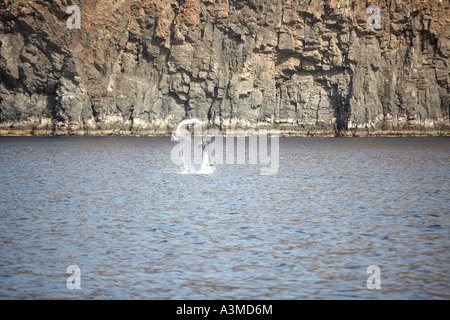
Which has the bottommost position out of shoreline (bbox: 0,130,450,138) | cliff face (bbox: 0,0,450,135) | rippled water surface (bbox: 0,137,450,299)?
rippled water surface (bbox: 0,137,450,299)

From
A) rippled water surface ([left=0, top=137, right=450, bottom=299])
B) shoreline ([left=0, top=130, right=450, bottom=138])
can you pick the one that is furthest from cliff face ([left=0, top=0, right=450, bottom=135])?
rippled water surface ([left=0, top=137, right=450, bottom=299])

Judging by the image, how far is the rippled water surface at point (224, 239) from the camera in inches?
352

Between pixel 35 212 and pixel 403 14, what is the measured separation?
83.0 metres

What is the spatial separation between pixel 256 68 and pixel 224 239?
3037 inches

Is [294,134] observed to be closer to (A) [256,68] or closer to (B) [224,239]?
(A) [256,68]

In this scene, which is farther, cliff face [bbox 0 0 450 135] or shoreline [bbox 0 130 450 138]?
shoreline [bbox 0 130 450 138]

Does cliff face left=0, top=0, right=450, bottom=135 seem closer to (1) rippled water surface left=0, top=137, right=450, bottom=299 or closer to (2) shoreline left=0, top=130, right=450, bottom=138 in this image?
(2) shoreline left=0, top=130, right=450, bottom=138

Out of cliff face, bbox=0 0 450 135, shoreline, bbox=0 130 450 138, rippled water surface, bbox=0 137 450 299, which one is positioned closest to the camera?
rippled water surface, bbox=0 137 450 299

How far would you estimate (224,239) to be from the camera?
12.4 meters

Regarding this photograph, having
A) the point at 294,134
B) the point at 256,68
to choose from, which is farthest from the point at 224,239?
the point at 294,134

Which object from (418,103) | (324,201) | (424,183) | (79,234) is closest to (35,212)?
(79,234)

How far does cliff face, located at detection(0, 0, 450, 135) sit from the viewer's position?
270 ft

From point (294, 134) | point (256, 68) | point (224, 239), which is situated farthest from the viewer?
point (294, 134)

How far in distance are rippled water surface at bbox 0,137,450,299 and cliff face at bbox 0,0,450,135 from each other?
61.8 metres
